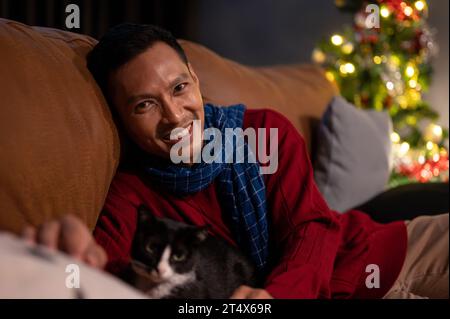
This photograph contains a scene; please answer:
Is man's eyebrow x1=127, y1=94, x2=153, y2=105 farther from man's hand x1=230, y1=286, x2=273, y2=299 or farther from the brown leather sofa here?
man's hand x1=230, y1=286, x2=273, y2=299

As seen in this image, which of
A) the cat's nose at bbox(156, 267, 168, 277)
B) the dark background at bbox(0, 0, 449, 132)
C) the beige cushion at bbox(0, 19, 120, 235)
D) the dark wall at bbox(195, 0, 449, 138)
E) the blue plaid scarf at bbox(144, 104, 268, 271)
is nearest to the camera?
the cat's nose at bbox(156, 267, 168, 277)

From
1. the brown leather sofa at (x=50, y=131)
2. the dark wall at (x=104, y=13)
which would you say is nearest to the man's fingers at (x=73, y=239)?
the brown leather sofa at (x=50, y=131)

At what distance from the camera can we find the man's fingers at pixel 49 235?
54 centimetres

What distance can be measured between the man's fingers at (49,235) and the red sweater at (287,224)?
0.23 m

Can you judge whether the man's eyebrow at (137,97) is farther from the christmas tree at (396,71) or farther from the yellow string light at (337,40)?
the yellow string light at (337,40)

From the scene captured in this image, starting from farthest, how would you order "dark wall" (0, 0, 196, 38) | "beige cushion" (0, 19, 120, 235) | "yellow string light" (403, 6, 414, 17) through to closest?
"dark wall" (0, 0, 196, 38) < "yellow string light" (403, 6, 414, 17) < "beige cushion" (0, 19, 120, 235)

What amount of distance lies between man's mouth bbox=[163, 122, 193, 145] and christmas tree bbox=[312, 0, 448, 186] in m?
1.85

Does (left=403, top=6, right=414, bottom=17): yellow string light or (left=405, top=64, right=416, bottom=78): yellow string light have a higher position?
(left=403, top=6, right=414, bottom=17): yellow string light

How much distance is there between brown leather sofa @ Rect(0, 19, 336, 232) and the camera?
2.65ft

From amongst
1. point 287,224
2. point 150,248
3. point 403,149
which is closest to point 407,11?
point 403,149

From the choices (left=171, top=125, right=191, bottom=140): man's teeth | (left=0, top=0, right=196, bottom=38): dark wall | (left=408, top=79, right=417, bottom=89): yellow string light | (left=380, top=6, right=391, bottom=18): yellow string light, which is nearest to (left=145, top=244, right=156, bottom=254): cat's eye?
(left=171, top=125, right=191, bottom=140): man's teeth

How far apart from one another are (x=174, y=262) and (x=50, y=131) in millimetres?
307

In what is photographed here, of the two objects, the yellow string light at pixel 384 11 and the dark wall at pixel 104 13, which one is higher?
the yellow string light at pixel 384 11

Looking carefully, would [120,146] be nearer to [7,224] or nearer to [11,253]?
[7,224]
